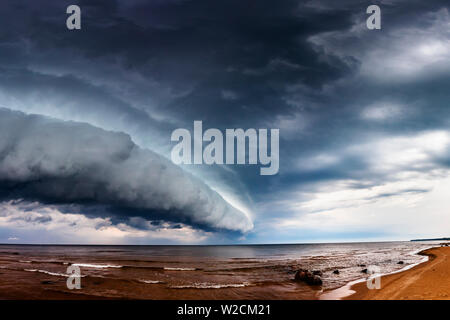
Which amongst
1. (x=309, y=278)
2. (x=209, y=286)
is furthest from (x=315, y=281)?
(x=209, y=286)

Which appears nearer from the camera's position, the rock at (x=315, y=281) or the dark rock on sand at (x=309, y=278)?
the rock at (x=315, y=281)

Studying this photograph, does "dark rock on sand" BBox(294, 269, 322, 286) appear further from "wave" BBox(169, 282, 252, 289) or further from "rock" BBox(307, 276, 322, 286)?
"wave" BBox(169, 282, 252, 289)

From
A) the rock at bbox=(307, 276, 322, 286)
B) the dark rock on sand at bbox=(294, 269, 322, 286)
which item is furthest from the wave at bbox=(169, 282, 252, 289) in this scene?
the rock at bbox=(307, 276, 322, 286)

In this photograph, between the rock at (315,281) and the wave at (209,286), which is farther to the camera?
the rock at (315,281)

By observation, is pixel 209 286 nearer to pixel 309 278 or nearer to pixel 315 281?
pixel 309 278

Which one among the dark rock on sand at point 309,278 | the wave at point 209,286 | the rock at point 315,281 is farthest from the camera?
the dark rock on sand at point 309,278

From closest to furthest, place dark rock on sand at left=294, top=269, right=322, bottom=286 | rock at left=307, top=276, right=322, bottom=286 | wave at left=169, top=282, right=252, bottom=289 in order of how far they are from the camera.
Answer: wave at left=169, top=282, right=252, bottom=289
rock at left=307, top=276, right=322, bottom=286
dark rock on sand at left=294, top=269, right=322, bottom=286

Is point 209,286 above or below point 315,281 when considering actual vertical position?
below

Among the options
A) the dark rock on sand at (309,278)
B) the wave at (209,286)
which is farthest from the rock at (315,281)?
the wave at (209,286)

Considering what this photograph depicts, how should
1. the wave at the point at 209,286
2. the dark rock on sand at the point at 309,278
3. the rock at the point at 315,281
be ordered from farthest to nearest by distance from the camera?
the dark rock on sand at the point at 309,278 < the rock at the point at 315,281 < the wave at the point at 209,286

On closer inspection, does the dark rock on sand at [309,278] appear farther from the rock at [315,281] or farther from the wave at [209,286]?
the wave at [209,286]
